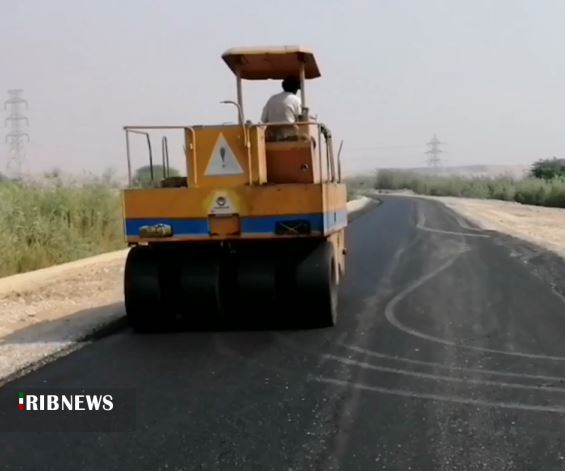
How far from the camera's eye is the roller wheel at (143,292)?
897 cm

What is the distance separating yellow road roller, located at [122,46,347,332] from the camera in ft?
28.4

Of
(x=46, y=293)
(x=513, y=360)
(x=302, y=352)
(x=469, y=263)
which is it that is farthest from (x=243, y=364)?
(x=469, y=263)

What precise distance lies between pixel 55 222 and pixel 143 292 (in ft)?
37.5

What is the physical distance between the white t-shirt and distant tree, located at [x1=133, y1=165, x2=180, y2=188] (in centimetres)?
133

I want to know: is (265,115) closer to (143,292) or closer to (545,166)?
(143,292)

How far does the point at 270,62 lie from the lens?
10.4 metres

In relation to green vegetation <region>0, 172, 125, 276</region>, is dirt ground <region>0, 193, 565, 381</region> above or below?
below

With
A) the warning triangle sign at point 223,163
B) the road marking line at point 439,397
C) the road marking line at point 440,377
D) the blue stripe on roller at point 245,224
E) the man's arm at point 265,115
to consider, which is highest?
the man's arm at point 265,115

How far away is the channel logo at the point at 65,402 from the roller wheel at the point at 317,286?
3.01 metres

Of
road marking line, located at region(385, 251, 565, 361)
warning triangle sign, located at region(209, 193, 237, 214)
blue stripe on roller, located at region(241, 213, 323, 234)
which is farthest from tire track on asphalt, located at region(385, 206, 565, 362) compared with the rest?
warning triangle sign, located at region(209, 193, 237, 214)

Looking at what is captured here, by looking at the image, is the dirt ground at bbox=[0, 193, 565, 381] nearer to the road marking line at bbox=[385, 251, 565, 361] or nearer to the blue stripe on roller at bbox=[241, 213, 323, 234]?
the blue stripe on roller at bbox=[241, 213, 323, 234]

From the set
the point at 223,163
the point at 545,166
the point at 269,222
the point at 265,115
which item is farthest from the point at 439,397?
the point at 545,166

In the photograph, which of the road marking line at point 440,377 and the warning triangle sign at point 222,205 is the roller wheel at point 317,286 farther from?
the road marking line at point 440,377

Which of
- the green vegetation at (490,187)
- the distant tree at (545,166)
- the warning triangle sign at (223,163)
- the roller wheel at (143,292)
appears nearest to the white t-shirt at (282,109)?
the warning triangle sign at (223,163)
